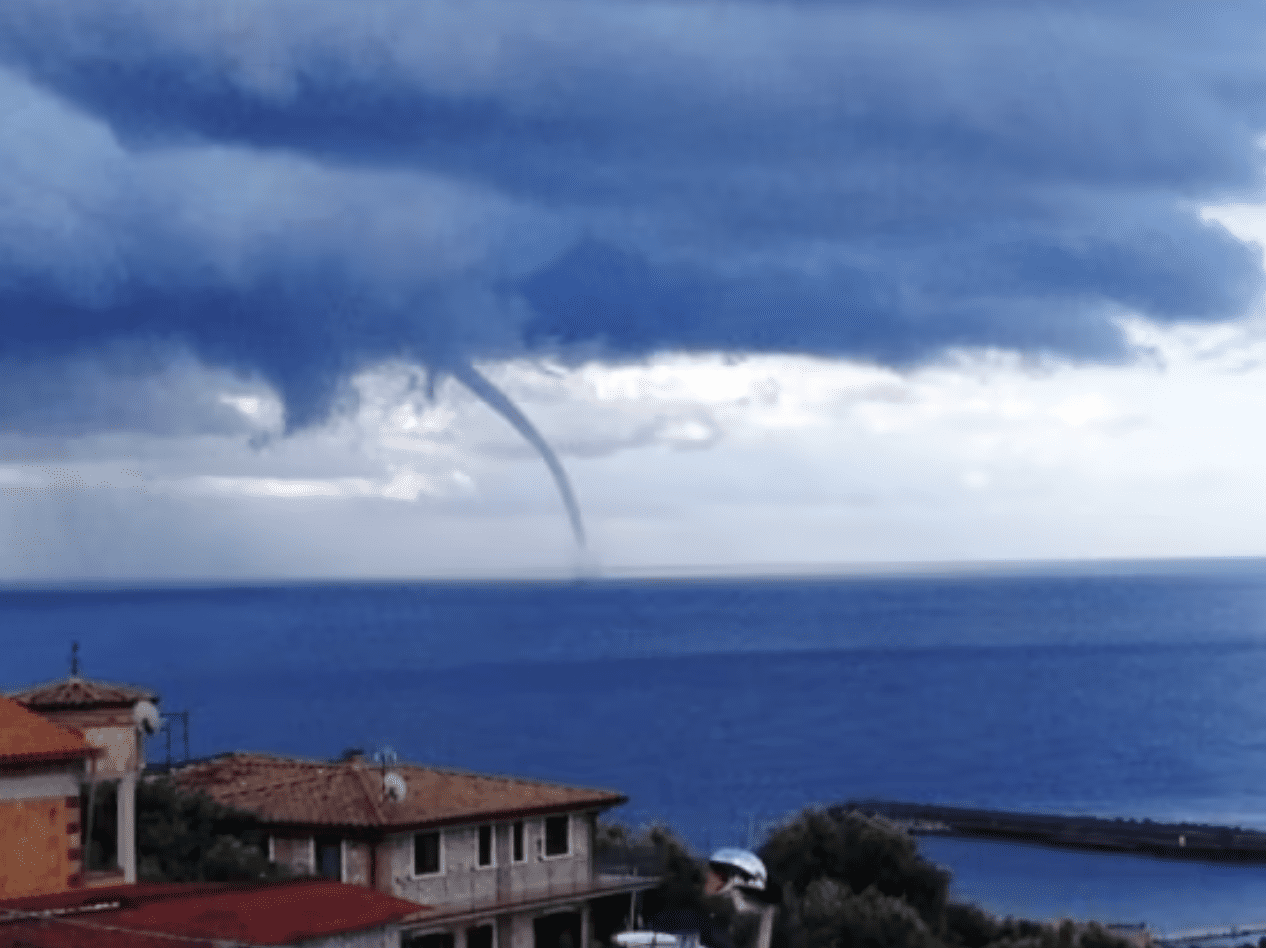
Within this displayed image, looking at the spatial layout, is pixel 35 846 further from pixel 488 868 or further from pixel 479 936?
pixel 488 868

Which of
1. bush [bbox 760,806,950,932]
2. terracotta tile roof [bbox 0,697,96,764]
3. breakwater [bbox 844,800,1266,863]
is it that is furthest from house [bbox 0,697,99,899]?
breakwater [bbox 844,800,1266,863]

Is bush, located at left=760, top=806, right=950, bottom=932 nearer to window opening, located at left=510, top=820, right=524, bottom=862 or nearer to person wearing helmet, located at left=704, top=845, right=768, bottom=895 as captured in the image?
window opening, located at left=510, top=820, right=524, bottom=862

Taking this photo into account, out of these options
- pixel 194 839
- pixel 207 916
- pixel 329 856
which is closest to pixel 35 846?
pixel 207 916

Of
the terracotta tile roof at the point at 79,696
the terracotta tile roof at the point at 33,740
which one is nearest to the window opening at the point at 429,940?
the terracotta tile roof at the point at 79,696

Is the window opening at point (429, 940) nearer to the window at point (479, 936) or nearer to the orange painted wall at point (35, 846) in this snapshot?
the window at point (479, 936)

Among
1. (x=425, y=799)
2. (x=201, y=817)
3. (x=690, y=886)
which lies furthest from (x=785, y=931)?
(x=201, y=817)

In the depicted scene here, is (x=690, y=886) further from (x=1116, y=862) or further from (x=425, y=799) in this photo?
(x=1116, y=862)

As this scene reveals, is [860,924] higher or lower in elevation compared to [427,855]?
lower
